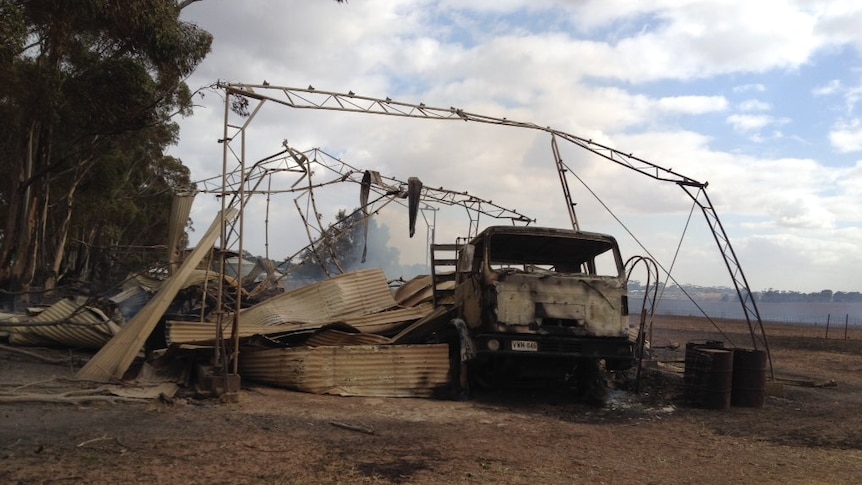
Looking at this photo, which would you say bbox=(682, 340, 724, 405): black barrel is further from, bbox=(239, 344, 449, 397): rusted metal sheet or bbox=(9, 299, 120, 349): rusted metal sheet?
bbox=(9, 299, 120, 349): rusted metal sheet

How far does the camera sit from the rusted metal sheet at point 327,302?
39.2 ft

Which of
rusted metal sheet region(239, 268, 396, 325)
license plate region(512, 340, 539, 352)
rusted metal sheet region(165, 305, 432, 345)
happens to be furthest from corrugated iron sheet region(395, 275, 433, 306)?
license plate region(512, 340, 539, 352)

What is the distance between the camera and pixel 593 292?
376 inches

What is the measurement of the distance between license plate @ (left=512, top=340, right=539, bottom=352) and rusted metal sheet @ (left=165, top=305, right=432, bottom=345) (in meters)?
2.96

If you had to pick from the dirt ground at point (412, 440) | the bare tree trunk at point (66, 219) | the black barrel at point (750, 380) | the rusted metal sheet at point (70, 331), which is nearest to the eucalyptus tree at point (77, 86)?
the bare tree trunk at point (66, 219)

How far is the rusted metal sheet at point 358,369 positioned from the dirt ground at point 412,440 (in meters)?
0.28

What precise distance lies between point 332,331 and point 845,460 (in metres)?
6.76

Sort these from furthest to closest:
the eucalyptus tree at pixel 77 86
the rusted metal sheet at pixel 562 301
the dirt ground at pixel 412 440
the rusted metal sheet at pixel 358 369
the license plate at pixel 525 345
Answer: the eucalyptus tree at pixel 77 86
the rusted metal sheet at pixel 358 369
the rusted metal sheet at pixel 562 301
the license plate at pixel 525 345
the dirt ground at pixel 412 440

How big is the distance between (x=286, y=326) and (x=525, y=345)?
13.2ft

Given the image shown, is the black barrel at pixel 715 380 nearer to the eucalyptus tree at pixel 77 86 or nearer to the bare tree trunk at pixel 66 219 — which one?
the eucalyptus tree at pixel 77 86

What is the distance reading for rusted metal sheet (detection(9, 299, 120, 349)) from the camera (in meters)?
11.3

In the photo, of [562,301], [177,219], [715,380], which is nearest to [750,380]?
[715,380]

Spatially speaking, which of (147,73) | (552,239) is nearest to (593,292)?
(552,239)

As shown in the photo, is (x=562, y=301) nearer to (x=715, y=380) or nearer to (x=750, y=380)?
(x=715, y=380)
